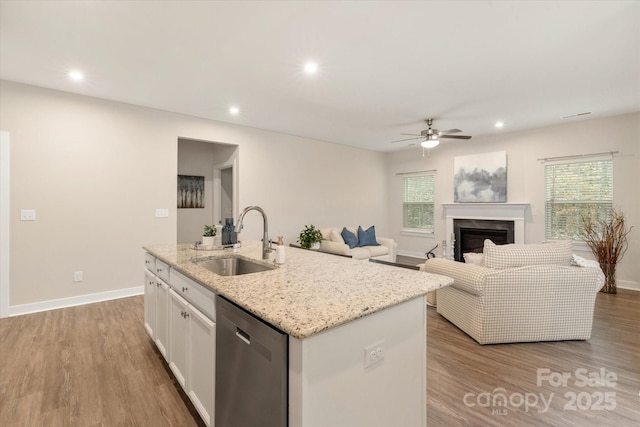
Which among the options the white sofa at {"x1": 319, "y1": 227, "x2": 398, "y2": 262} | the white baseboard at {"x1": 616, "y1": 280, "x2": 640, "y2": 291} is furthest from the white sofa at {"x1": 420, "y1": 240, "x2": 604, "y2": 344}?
the white baseboard at {"x1": 616, "y1": 280, "x2": 640, "y2": 291}

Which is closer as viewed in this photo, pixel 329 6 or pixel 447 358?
pixel 329 6

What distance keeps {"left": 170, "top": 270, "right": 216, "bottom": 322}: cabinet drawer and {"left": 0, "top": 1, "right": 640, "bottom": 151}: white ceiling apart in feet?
6.40

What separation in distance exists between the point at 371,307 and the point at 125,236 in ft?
13.7

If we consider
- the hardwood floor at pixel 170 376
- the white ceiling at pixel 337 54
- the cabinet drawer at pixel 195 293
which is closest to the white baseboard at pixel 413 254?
the white ceiling at pixel 337 54

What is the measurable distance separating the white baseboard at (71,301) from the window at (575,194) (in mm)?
6967

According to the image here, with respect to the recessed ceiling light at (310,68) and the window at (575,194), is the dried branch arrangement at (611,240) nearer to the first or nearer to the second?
the window at (575,194)

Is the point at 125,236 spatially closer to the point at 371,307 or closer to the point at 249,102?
the point at 249,102

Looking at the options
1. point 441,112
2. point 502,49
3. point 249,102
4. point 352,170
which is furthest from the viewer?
point 352,170

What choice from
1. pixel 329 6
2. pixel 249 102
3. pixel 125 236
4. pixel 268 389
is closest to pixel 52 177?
pixel 125 236

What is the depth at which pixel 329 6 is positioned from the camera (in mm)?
2135

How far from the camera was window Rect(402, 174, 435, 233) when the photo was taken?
709 centimetres

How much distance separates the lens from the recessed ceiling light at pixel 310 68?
117 inches

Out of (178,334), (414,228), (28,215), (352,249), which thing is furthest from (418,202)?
(28,215)

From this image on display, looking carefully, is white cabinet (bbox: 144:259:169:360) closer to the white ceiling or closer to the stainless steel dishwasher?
the stainless steel dishwasher
